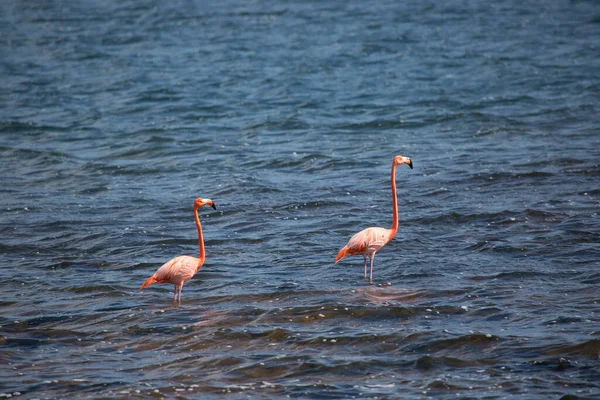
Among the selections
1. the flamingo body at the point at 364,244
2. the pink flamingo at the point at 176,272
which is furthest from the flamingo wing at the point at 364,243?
the pink flamingo at the point at 176,272

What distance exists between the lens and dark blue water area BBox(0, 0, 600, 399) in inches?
336

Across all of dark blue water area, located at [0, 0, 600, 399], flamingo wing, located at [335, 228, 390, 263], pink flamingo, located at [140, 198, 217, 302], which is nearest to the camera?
dark blue water area, located at [0, 0, 600, 399]

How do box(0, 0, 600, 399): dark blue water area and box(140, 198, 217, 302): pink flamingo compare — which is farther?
box(140, 198, 217, 302): pink flamingo

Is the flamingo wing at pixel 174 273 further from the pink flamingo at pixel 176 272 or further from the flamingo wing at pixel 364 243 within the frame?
the flamingo wing at pixel 364 243

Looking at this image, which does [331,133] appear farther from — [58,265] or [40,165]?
[58,265]

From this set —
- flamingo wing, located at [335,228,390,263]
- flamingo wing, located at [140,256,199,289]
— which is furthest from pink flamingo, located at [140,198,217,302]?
flamingo wing, located at [335,228,390,263]

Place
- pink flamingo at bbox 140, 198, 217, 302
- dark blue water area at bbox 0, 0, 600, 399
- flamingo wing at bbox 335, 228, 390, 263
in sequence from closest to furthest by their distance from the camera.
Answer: dark blue water area at bbox 0, 0, 600, 399, pink flamingo at bbox 140, 198, 217, 302, flamingo wing at bbox 335, 228, 390, 263

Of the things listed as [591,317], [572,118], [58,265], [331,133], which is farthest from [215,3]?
[591,317]

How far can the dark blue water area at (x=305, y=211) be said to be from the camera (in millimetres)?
8539

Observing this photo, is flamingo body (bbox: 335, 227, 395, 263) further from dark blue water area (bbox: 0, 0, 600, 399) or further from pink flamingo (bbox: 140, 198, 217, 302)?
pink flamingo (bbox: 140, 198, 217, 302)

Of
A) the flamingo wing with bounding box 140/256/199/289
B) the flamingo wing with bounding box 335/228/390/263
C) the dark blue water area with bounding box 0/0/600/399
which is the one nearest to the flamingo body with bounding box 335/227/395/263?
the flamingo wing with bounding box 335/228/390/263

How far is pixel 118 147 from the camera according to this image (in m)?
19.0

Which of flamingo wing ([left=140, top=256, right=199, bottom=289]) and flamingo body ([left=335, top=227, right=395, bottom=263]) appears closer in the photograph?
→ flamingo wing ([left=140, top=256, right=199, bottom=289])

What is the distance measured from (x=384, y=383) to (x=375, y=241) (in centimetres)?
301
